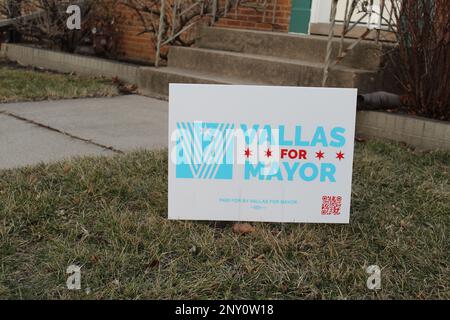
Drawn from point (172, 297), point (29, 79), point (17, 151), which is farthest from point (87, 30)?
point (172, 297)

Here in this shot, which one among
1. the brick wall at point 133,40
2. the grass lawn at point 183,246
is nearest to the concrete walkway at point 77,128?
the grass lawn at point 183,246

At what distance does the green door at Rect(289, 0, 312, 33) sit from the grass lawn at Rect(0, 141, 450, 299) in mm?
4213

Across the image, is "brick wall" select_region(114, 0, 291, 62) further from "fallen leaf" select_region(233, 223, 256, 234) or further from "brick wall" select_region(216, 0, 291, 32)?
"fallen leaf" select_region(233, 223, 256, 234)

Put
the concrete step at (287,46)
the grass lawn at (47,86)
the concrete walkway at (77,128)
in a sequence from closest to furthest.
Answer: the concrete walkway at (77,128) → the concrete step at (287,46) → the grass lawn at (47,86)

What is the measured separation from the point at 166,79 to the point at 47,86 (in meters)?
1.39

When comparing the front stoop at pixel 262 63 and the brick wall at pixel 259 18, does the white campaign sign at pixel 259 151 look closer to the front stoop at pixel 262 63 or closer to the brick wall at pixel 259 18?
Result: the front stoop at pixel 262 63

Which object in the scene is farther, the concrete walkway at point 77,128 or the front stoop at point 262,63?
the front stoop at point 262,63

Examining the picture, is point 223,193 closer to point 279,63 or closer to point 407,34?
point 407,34

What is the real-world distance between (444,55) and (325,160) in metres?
2.50

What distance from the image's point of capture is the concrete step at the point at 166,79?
647 cm

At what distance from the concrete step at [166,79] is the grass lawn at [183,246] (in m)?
2.85

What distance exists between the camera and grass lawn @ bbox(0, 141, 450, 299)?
2.53m

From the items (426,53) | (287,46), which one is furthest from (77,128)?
(426,53)

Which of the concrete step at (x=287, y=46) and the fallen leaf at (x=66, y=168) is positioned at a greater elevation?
the concrete step at (x=287, y=46)
